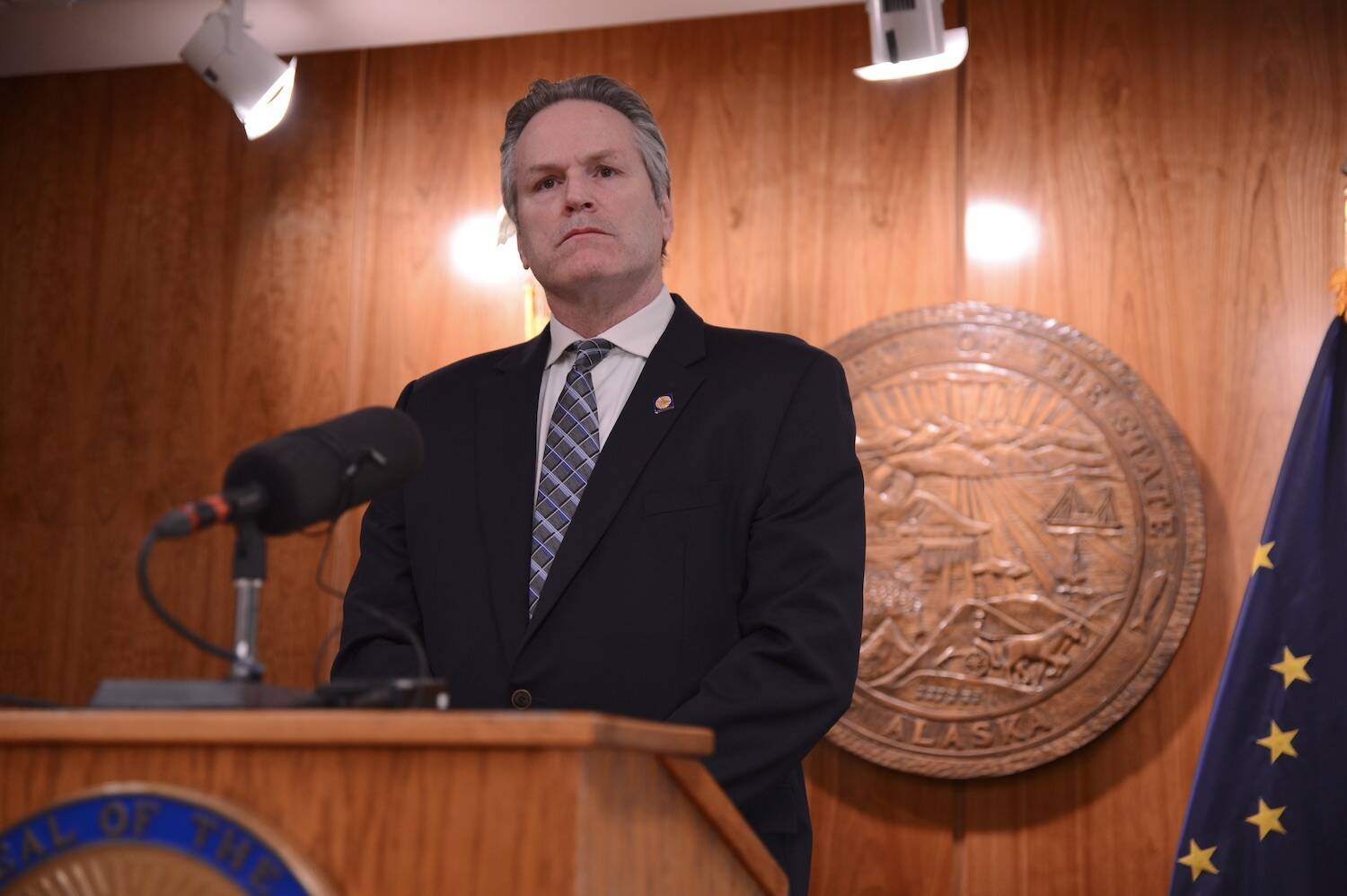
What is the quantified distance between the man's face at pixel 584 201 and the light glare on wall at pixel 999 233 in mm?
1807

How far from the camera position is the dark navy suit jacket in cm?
160

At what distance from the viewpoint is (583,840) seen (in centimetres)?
92

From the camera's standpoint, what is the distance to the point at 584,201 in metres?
1.97

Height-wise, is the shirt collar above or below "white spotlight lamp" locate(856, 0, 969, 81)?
below

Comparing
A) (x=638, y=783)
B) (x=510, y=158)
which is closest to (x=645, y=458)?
(x=510, y=158)

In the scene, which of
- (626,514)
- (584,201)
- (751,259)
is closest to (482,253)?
(751,259)

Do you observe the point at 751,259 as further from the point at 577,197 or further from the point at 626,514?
the point at 626,514

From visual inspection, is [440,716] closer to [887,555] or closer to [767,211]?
[887,555]

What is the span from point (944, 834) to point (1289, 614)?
960 millimetres

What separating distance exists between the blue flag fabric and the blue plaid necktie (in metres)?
1.78

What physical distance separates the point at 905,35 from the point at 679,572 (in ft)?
6.35

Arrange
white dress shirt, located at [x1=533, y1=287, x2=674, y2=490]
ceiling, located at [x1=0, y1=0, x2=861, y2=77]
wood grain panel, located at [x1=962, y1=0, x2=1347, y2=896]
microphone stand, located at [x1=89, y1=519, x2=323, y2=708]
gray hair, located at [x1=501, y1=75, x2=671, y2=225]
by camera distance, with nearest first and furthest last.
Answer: microphone stand, located at [x1=89, y1=519, x2=323, y2=708] → white dress shirt, located at [x1=533, y1=287, x2=674, y2=490] → gray hair, located at [x1=501, y1=75, x2=671, y2=225] → wood grain panel, located at [x1=962, y1=0, x2=1347, y2=896] → ceiling, located at [x1=0, y1=0, x2=861, y2=77]

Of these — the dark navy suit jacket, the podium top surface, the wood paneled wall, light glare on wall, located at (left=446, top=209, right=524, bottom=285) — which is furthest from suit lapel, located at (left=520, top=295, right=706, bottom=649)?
light glare on wall, located at (left=446, top=209, right=524, bottom=285)

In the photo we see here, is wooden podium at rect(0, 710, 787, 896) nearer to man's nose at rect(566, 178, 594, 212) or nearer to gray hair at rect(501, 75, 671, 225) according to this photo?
man's nose at rect(566, 178, 594, 212)
